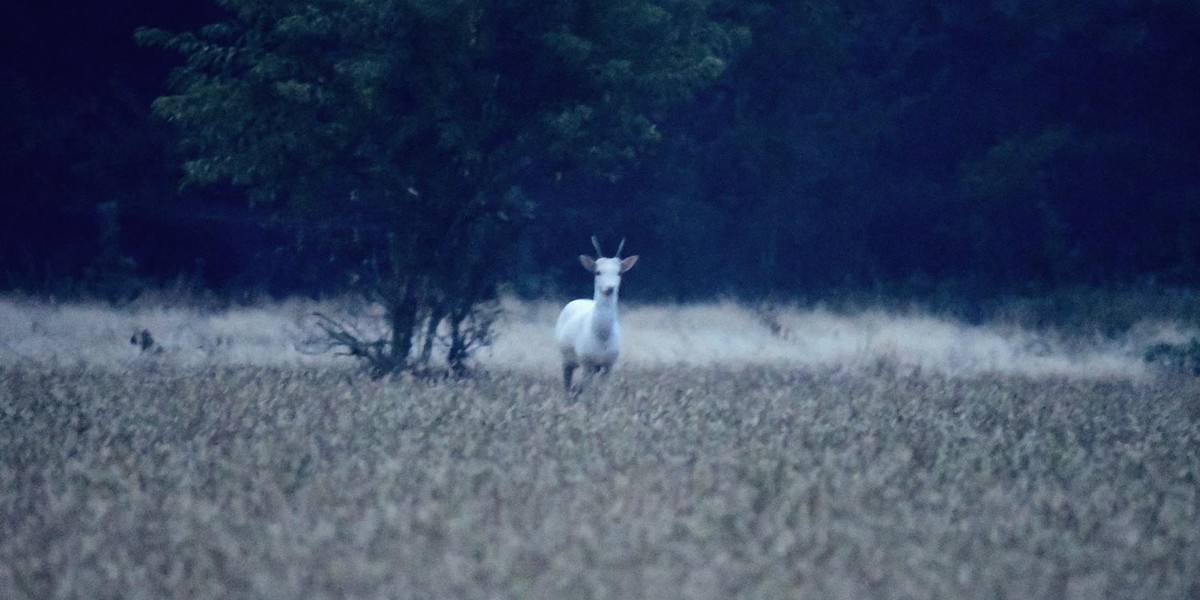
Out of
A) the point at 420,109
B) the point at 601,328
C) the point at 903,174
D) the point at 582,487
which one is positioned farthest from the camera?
the point at 903,174

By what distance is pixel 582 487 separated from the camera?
8.42 meters

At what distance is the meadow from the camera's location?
6.45m

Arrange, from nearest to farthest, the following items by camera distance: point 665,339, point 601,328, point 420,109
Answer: point 601,328
point 420,109
point 665,339

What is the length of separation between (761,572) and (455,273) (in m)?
11.1

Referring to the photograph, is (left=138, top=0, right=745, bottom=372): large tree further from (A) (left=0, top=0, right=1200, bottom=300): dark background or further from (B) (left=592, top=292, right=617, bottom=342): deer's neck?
(A) (left=0, top=0, right=1200, bottom=300): dark background

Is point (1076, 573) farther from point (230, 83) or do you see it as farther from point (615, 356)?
point (230, 83)

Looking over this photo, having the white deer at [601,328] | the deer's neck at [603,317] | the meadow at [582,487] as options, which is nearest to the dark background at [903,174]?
the white deer at [601,328]

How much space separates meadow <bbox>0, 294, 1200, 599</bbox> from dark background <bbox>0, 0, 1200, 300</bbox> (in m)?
19.0

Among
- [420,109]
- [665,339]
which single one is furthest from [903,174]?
[420,109]

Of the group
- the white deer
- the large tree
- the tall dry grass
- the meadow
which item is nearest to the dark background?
the tall dry grass

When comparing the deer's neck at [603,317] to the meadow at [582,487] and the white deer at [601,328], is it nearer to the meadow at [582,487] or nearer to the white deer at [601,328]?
the white deer at [601,328]

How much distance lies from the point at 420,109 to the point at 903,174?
21.1 meters

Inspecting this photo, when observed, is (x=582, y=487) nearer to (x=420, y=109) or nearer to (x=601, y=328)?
(x=601, y=328)

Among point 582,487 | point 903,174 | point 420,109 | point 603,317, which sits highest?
point 903,174
